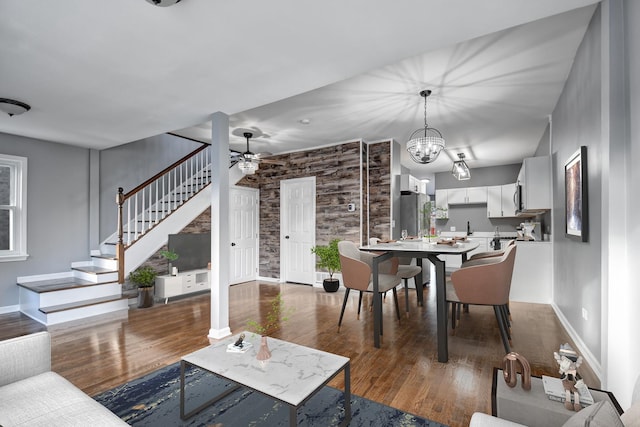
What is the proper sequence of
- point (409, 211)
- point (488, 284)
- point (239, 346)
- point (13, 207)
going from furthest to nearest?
point (409, 211)
point (13, 207)
point (488, 284)
point (239, 346)

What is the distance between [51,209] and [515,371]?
630cm

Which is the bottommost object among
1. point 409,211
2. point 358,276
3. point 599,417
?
point 358,276

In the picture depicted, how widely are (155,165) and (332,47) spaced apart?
531 cm

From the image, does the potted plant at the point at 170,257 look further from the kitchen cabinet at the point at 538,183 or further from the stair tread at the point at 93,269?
the kitchen cabinet at the point at 538,183

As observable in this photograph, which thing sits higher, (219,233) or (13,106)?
(13,106)

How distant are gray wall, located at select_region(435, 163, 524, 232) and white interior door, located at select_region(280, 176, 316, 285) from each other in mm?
4400

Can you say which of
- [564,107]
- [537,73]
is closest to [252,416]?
[537,73]

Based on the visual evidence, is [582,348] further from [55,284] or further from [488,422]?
[55,284]

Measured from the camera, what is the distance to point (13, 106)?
10.7ft

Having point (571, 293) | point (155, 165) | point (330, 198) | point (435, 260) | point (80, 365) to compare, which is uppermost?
point (155, 165)

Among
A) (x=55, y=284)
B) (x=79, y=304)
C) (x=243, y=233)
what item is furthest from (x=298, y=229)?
(x=55, y=284)

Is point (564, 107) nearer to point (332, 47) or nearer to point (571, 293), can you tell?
point (571, 293)

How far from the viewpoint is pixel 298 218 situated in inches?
249

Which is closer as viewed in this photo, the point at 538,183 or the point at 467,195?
the point at 538,183
